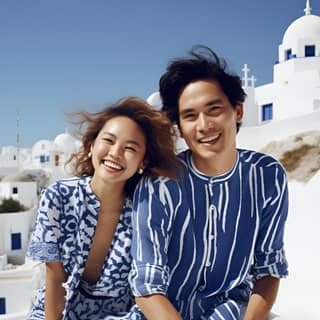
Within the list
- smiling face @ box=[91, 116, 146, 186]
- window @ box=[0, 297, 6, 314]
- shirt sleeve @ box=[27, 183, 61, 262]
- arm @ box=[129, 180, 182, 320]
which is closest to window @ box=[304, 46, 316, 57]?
window @ box=[0, 297, 6, 314]

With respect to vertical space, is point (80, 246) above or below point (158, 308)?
above

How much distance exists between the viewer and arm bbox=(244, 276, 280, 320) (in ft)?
5.66

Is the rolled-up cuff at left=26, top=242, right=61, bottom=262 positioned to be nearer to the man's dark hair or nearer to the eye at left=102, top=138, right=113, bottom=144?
the eye at left=102, top=138, right=113, bottom=144

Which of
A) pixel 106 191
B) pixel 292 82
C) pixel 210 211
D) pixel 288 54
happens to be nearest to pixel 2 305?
pixel 292 82

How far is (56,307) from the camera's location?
174 centimetres

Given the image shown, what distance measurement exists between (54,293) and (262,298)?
87 cm

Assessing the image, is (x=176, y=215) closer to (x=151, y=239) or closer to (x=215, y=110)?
(x=151, y=239)

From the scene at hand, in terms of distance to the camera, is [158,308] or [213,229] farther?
[213,229]

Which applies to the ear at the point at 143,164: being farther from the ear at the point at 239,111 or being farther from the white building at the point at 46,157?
the white building at the point at 46,157

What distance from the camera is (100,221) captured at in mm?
1819

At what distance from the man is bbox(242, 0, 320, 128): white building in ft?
38.2

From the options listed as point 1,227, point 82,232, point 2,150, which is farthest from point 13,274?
point 2,150

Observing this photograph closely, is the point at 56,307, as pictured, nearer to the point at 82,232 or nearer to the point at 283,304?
the point at 82,232

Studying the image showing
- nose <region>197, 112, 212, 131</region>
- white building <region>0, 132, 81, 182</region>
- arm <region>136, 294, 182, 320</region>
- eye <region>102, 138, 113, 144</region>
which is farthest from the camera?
white building <region>0, 132, 81, 182</region>
